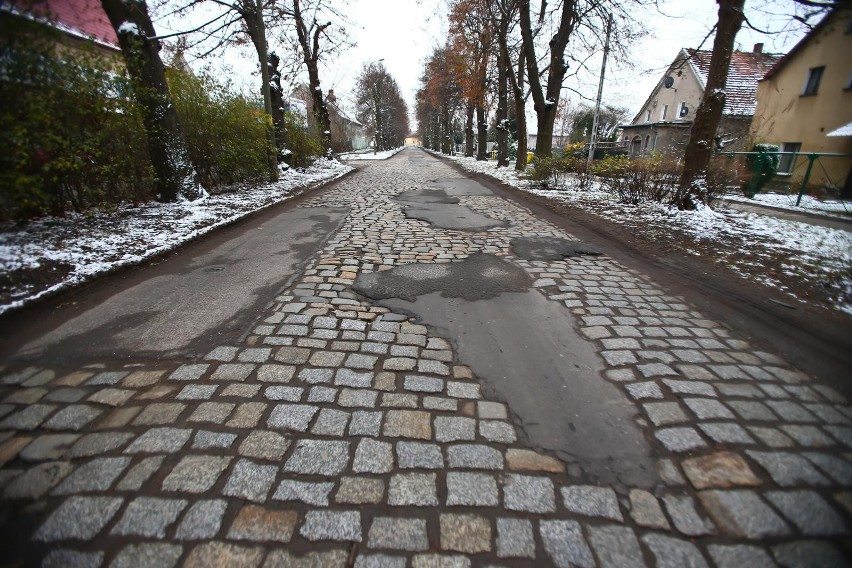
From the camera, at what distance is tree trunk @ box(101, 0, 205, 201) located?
737cm

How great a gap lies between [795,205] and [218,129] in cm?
1673

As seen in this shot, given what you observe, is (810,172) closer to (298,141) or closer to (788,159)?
(788,159)

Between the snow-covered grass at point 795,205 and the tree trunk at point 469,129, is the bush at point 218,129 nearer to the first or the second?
the snow-covered grass at point 795,205

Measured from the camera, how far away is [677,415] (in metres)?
2.53

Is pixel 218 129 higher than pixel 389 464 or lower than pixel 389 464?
higher

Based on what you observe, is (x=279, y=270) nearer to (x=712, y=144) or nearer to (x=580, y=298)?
(x=580, y=298)

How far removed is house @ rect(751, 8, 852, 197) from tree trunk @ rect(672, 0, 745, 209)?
27.9 feet

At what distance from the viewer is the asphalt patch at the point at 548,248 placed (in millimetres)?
5992

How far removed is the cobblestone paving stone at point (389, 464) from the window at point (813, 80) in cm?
2032

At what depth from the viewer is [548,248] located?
21.0 ft

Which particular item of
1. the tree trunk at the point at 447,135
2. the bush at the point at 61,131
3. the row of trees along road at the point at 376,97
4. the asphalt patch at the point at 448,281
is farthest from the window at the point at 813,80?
the row of trees along road at the point at 376,97

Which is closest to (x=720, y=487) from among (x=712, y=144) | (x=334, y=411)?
(x=334, y=411)

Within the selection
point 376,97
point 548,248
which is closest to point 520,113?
point 548,248

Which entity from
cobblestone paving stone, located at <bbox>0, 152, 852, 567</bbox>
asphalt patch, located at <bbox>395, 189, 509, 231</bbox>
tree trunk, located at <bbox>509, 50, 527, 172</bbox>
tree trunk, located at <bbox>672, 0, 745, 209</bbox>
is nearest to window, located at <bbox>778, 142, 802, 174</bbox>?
tree trunk, located at <bbox>509, 50, 527, 172</bbox>
